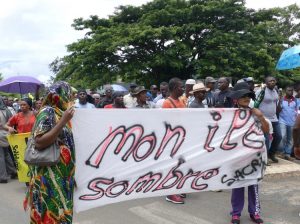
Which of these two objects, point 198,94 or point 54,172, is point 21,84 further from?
point 54,172

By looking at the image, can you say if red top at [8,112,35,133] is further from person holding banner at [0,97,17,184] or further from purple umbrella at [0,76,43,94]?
purple umbrella at [0,76,43,94]

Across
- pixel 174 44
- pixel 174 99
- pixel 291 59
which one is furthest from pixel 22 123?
pixel 174 44

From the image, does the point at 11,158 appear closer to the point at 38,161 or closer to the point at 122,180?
the point at 122,180

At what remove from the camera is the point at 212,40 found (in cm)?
2308

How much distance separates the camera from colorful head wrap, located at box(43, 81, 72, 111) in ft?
10.2

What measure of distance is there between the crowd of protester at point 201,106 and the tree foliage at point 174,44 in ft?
40.9

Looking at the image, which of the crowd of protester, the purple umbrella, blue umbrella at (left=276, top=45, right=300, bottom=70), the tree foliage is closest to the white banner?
the crowd of protester

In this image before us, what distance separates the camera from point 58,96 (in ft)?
10.2

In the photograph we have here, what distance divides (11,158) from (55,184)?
4.91m

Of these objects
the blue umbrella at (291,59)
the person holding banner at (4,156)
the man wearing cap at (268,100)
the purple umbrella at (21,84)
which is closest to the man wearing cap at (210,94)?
the man wearing cap at (268,100)

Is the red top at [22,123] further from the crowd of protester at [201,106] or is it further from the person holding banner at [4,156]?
the person holding banner at [4,156]

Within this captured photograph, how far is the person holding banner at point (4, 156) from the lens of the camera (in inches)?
282

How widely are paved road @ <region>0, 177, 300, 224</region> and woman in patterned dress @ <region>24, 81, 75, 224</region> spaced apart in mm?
1593

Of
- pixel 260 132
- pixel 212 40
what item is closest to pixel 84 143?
pixel 260 132
